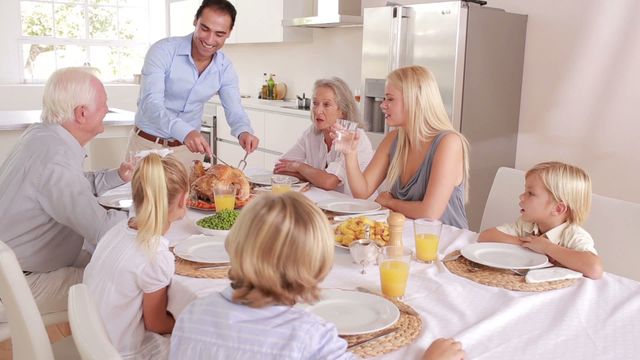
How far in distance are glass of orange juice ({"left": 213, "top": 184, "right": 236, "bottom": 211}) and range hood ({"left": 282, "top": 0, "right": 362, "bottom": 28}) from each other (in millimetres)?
2892

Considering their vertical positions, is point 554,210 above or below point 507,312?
above

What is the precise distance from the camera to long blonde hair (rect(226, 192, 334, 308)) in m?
0.95

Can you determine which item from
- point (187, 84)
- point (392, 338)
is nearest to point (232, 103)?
point (187, 84)

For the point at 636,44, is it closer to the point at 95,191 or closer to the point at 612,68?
the point at 612,68

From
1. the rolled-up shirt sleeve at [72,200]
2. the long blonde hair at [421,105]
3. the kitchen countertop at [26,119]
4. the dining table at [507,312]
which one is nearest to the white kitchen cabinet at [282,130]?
the kitchen countertop at [26,119]

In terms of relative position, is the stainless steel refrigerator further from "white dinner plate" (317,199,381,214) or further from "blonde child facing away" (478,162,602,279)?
"blonde child facing away" (478,162,602,279)

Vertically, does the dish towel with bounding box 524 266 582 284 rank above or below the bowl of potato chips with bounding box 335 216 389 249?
below

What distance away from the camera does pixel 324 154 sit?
A: 116 inches

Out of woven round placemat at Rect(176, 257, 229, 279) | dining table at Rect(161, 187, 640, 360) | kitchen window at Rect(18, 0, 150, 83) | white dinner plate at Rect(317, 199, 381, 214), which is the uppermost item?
kitchen window at Rect(18, 0, 150, 83)

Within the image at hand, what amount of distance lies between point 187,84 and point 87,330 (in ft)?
7.86

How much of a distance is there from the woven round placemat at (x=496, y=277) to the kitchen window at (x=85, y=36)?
A: 612cm

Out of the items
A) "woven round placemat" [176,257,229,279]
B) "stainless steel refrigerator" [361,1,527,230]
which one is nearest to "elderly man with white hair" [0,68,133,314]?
"woven round placemat" [176,257,229,279]

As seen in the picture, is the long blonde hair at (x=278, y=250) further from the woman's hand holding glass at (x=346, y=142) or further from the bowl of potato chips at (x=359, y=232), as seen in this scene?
the woman's hand holding glass at (x=346, y=142)

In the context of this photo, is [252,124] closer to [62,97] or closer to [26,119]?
[26,119]
